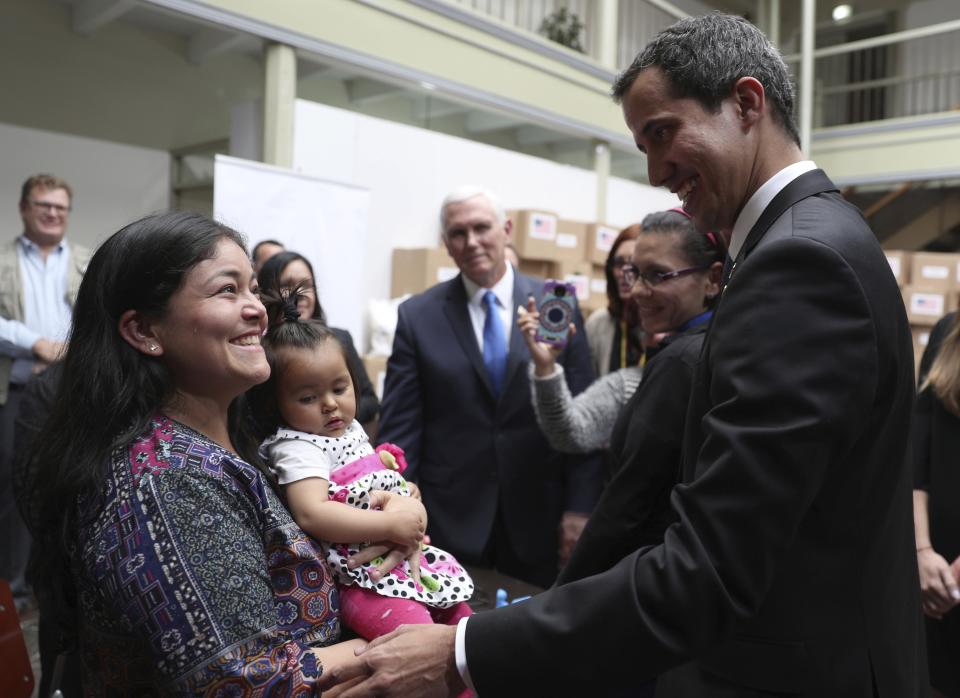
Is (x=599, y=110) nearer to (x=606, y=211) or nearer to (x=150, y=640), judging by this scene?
(x=606, y=211)

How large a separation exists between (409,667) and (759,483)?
55 cm

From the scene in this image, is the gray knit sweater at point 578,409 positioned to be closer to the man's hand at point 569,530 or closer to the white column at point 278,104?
the man's hand at point 569,530

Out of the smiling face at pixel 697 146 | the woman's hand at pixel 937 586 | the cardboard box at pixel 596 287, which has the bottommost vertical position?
the woman's hand at pixel 937 586

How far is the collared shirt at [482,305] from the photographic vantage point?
264cm

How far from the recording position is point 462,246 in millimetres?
2678

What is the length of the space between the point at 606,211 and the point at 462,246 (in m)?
4.89

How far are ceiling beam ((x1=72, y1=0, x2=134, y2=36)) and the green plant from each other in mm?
3644

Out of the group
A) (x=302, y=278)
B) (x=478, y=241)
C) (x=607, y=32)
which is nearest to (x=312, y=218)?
(x=302, y=278)

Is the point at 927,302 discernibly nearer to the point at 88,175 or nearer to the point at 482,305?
the point at 482,305

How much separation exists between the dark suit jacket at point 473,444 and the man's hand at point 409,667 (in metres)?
1.38

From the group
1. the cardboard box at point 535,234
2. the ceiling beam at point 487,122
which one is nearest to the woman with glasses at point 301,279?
the cardboard box at point 535,234

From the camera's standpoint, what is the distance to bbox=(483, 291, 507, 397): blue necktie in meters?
2.58

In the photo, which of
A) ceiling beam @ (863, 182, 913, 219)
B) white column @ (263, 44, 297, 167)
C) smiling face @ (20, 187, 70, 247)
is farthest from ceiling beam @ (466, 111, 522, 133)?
ceiling beam @ (863, 182, 913, 219)

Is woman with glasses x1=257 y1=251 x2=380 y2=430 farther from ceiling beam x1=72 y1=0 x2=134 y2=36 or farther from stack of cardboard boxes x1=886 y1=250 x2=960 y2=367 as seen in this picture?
stack of cardboard boxes x1=886 y1=250 x2=960 y2=367
